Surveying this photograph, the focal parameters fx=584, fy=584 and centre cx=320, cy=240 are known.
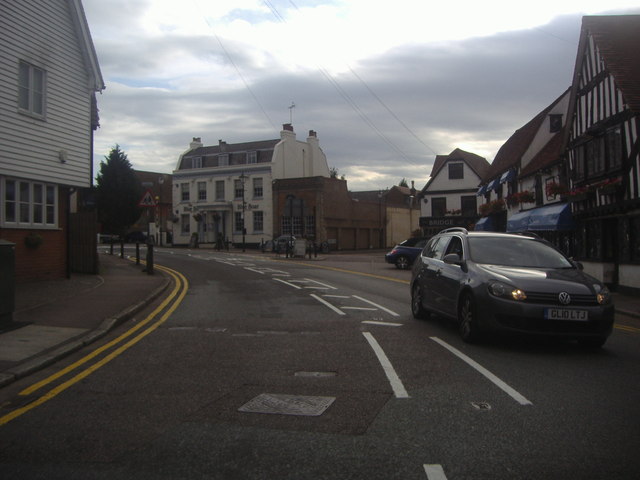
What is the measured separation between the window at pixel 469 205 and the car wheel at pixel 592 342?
39391mm

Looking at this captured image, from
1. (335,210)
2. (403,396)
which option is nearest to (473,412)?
(403,396)

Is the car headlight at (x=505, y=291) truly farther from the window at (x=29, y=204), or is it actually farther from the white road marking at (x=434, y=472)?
the window at (x=29, y=204)

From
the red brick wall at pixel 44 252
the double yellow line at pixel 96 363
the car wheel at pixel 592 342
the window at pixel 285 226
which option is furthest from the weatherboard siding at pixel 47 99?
the window at pixel 285 226

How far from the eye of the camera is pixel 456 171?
158ft

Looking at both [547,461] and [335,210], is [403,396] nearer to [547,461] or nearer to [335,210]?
[547,461]

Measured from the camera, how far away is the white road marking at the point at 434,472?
12.3 ft

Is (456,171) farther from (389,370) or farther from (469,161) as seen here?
(389,370)

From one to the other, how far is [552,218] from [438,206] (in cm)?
2670

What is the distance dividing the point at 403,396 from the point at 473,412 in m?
0.77

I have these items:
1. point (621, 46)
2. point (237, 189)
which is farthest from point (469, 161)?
point (621, 46)

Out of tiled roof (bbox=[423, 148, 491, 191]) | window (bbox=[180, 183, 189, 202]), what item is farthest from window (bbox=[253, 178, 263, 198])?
tiled roof (bbox=[423, 148, 491, 191])

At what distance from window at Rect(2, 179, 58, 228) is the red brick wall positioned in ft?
0.78

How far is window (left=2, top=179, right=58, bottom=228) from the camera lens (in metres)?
15.4

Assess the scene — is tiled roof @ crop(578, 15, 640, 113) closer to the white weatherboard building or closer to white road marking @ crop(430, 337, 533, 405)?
white road marking @ crop(430, 337, 533, 405)
